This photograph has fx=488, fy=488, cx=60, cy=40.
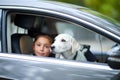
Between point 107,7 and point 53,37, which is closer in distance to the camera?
point 53,37

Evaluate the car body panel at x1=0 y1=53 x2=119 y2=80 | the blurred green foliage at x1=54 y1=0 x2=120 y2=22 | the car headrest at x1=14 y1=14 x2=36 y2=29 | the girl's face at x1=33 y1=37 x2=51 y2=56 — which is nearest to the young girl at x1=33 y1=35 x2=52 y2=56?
the girl's face at x1=33 y1=37 x2=51 y2=56

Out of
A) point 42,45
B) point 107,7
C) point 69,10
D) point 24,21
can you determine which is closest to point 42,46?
point 42,45

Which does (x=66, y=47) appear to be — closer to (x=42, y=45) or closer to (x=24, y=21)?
(x=42, y=45)

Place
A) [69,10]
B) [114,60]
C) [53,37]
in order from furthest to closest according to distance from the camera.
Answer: [53,37] → [69,10] → [114,60]

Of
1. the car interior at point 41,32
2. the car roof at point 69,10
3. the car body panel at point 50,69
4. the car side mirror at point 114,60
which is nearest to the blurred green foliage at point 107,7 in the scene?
the car interior at point 41,32

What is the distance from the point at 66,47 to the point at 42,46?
25cm

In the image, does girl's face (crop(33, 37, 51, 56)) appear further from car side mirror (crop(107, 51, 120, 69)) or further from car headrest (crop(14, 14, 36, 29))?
car side mirror (crop(107, 51, 120, 69))

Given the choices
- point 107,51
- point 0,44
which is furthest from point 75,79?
point 0,44

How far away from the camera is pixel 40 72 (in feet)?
13.5

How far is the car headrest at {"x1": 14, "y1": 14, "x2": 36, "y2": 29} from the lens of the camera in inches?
183

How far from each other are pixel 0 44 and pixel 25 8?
1.32ft

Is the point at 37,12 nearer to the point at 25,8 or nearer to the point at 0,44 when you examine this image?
the point at 25,8

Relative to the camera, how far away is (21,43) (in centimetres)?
483

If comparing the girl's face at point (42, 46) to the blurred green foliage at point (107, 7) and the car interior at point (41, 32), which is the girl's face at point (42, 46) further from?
the blurred green foliage at point (107, 7)
